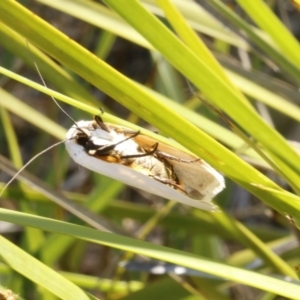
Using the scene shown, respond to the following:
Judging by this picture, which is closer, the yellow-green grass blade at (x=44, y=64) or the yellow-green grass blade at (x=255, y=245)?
the yellow-green grass blade at (x=44, y=64)

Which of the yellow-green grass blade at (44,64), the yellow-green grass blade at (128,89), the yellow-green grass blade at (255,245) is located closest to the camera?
the yellow-green grass blade at (128,89)

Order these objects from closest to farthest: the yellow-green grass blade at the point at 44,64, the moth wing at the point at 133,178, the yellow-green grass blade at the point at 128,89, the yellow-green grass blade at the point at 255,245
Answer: the yellow-green grass blade at the point at 128,89 < the moth wing at the point at 133,178 < the yellow-green grass blade at the point at 44,64 < the yellow-green grass blade at the point at 255,245

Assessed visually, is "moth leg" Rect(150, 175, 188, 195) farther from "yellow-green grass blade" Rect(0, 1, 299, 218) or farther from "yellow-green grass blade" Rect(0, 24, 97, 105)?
"yellow-green grass blade" Rect(0, 24, 97, 105)

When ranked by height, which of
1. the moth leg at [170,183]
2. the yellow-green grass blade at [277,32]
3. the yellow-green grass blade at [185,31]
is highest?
the yellow-green grass blade at [277,32]

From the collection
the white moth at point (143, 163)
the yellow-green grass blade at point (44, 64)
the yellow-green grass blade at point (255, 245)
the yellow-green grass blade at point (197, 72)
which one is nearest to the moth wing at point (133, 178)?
the white moth at point (143, 163)

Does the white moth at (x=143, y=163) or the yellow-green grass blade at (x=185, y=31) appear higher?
the yellow-green grass blade at (x=185, y=31)

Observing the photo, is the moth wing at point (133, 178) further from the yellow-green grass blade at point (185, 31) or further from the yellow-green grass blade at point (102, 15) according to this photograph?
the yellow-green grass blade at point (102, 15)
